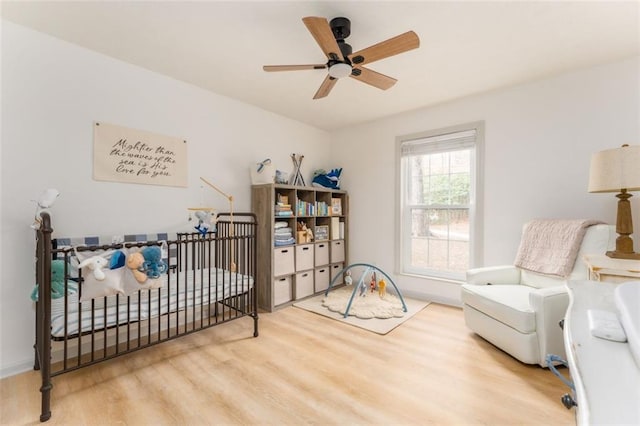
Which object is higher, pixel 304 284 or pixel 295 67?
pixel 295 67

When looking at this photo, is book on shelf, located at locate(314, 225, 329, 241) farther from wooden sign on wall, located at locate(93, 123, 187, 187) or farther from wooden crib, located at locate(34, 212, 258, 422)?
wooden sign on wall, located at locate(93, 123, 187, 187)

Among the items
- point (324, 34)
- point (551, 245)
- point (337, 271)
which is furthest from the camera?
point (337, 271)

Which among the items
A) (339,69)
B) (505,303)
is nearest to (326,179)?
(339,69)

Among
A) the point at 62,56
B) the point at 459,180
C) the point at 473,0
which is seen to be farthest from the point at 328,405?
the point at 62,56

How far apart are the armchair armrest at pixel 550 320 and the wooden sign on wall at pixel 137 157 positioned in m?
2.98

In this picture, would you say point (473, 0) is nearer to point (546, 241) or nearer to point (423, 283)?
point (546, 241)

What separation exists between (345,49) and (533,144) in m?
2.08

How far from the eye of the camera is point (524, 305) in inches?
76.9

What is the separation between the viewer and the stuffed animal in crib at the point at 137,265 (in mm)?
1706

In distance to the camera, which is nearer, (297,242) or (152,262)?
(152,262)

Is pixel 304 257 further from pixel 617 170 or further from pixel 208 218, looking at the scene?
pixel 617 170

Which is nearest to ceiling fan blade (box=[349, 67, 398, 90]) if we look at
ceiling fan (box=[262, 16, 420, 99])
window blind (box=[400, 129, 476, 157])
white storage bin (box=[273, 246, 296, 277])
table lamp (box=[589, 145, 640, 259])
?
ceiling fan (box=[262, 16, 420, 99])

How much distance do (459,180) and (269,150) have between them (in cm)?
226

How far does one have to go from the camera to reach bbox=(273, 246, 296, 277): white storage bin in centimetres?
304
